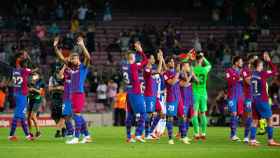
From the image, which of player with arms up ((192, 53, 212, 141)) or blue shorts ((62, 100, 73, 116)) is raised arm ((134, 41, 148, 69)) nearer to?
blue shorts ((62, 100, 73, 116))

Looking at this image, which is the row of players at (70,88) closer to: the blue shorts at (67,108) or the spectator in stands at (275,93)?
the blue shorts at (67,108)

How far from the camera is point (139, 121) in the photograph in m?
25.2

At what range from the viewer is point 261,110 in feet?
80.4

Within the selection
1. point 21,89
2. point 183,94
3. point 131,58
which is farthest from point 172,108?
point 21,89

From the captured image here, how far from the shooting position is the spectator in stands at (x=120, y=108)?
40844 millimetres

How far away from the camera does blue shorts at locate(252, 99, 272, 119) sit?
80.3ft

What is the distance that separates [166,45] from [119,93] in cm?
582

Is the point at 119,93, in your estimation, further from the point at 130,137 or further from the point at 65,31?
the point at 130,137

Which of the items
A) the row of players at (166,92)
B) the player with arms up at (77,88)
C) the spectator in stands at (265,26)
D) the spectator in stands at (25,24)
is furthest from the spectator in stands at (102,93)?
the player with arms up at (77,88)

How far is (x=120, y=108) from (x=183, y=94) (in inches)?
546

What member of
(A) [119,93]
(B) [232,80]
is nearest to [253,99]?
(B) [232,80]

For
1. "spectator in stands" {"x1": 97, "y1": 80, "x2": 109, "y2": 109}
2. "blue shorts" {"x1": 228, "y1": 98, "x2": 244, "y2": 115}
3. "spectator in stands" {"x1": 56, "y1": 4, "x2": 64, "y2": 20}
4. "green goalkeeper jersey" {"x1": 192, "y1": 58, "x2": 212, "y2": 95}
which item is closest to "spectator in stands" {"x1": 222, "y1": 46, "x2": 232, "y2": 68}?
"spectator in stands" {"x1": 97, "y1": 80, "x2": 109, "y2": 109}

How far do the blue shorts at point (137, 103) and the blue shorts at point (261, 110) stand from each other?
3.35m

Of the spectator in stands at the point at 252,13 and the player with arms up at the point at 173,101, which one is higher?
the spectator in stands at the point at 252,13
